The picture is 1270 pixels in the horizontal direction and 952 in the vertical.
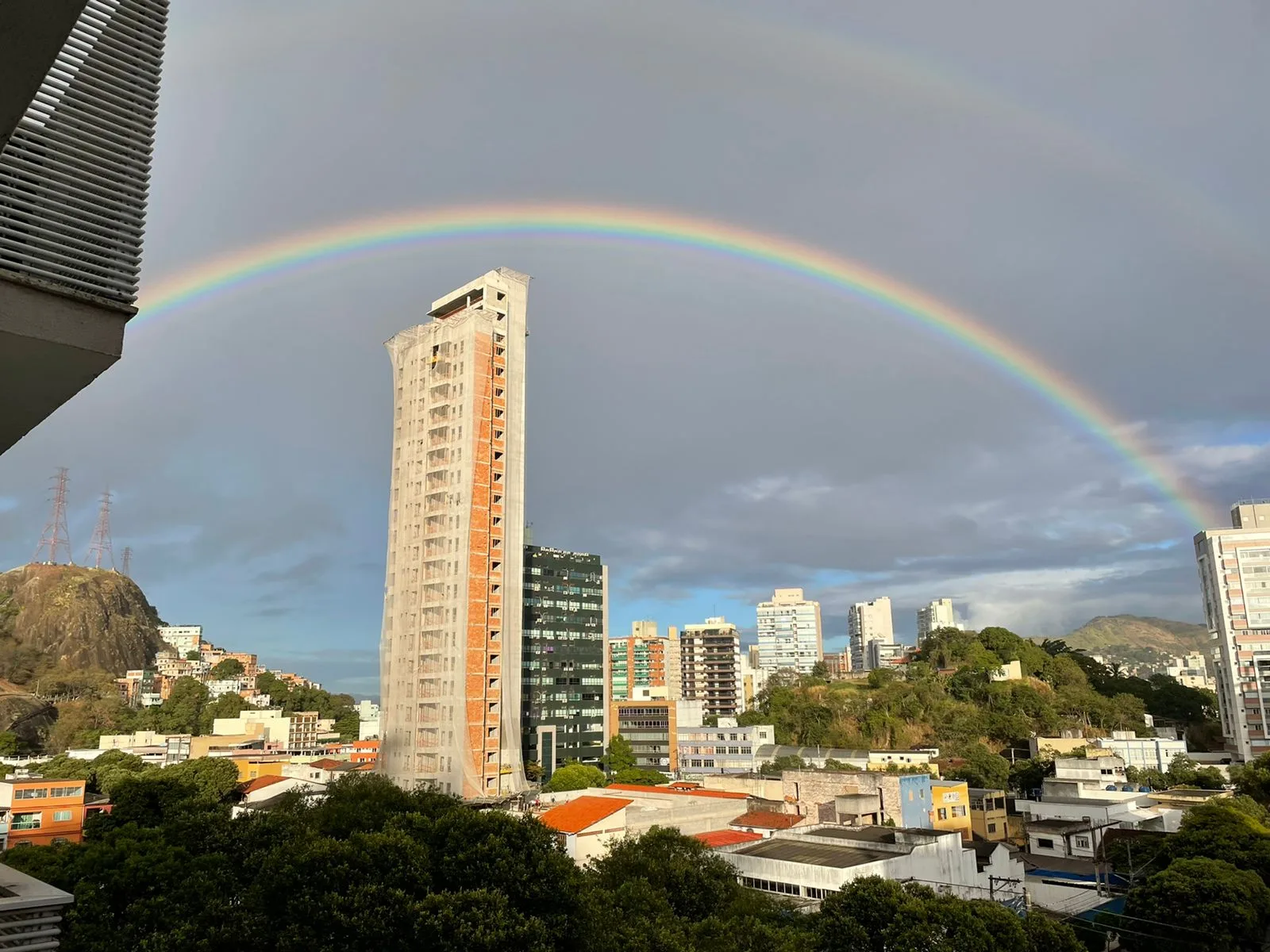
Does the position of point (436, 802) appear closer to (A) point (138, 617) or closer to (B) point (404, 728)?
(B) point (404, 728)

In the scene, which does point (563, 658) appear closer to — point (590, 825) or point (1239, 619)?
point (590, 825)

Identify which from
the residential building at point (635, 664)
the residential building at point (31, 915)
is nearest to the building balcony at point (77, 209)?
the residential building at point (31, 915)

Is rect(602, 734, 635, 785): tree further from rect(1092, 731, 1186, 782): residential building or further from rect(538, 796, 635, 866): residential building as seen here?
rect(1092, 731, 1186, 782): residential building

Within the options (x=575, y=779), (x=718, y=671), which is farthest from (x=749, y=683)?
(x=575, y=779)

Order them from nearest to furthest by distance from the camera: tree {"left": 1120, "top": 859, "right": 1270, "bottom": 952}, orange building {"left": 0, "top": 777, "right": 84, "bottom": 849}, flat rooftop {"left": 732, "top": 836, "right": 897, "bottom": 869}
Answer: tree {"left": 1120, "top": 859, "right": 1270, "bottom": 952} < flat rooftop {"left": 732, "top": 836, "right": 897, "bottom": 869} < orange building {"left": 0, "top": 777, "right": 84, "bottom": 849}

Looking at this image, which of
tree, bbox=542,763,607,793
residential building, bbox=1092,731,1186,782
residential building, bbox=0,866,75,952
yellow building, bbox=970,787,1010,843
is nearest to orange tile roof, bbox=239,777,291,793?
tree, bbox=542,763,607,793
